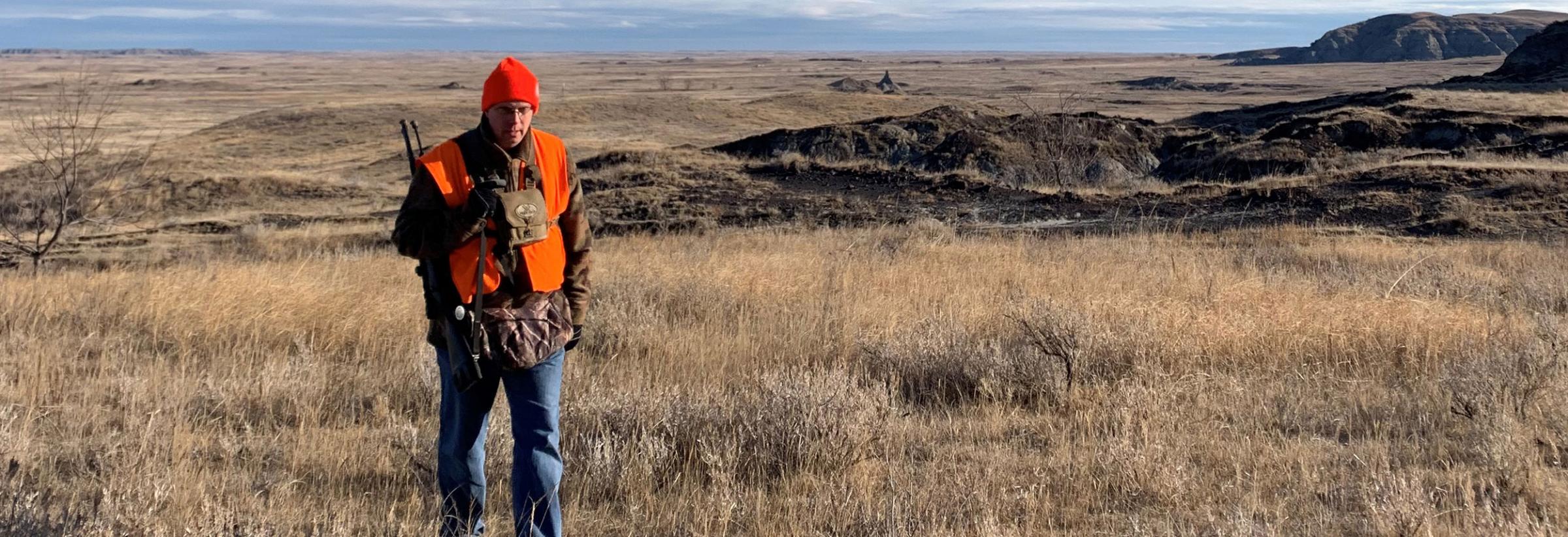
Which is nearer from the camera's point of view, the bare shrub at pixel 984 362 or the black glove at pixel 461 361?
the black glove at pixel 461 361

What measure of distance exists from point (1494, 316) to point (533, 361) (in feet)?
20.2

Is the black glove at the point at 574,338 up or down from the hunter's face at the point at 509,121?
down

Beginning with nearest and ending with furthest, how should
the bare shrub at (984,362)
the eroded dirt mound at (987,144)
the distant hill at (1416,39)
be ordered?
1. the bare shrub at (984,362)
2. the eroded dirt mound at (987,144)
3. the distant hill at (1416,39)

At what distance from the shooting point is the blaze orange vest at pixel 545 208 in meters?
2.92

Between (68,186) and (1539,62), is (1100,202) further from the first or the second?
(1539,62)

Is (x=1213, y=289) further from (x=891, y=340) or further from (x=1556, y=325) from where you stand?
(x=891, y=340)

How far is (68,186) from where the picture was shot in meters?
11.7

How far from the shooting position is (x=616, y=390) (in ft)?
16.5

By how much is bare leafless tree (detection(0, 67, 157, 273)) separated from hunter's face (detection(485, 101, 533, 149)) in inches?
361

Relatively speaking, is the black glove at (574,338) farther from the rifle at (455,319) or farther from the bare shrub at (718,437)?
the bare shrub at (718,437)

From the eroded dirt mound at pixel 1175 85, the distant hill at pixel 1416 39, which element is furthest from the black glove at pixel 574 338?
the distant hill at pixel 1416 39

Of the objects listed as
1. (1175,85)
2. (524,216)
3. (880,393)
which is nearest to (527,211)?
(524,216)

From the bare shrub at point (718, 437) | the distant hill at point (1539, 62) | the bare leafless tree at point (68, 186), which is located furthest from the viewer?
the distant hill at point (1539, 62)

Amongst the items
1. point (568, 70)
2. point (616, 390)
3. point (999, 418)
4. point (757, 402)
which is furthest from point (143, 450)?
point (568, 70)
